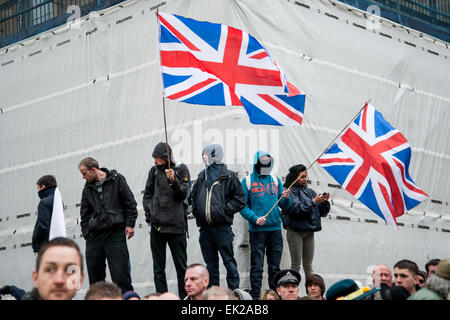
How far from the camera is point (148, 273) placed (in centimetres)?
1189

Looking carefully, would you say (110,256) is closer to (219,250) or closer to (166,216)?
(166,216)

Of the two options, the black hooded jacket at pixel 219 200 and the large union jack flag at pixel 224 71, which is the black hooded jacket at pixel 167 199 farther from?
the large union jack flag at pixel 224 71

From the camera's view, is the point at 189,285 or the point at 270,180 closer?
the point at 189,285

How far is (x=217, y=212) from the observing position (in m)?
9.89

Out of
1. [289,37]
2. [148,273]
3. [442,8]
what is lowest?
[148,273]

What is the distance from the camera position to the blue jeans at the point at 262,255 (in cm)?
1027

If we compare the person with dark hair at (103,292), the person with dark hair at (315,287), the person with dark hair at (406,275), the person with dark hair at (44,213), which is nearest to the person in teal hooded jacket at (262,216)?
the person with dark hair at (315,287)

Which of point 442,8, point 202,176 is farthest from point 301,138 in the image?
point 442,8

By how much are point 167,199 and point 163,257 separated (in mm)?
694

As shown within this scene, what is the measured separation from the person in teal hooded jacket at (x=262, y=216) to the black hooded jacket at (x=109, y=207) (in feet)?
5.21

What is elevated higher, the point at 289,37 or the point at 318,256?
the point at 289,37

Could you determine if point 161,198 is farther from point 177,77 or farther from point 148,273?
point 148,273

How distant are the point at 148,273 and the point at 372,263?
3.40 m
